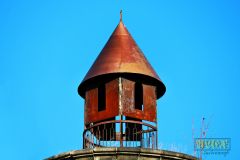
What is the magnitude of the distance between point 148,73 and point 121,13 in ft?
9.53

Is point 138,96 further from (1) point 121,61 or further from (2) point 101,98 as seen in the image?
(1) point 121,61

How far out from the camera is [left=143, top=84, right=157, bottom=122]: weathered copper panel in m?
22.6

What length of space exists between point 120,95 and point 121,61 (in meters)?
1.28

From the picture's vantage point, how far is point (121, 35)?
24.3 m

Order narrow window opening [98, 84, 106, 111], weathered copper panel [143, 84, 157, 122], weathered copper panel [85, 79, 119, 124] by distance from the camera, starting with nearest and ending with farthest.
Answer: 1. weathered copper panel [85, 79, 119, 124]
2. weathered copper panel [143, 84, 157, 122]
3. narrow window opening [98, 84, 106, 111]

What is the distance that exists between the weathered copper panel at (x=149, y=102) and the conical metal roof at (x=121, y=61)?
0.34 m

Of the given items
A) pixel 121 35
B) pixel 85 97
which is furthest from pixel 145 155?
pixel 121 35

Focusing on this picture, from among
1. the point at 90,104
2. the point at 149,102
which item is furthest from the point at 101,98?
the point at 149,102

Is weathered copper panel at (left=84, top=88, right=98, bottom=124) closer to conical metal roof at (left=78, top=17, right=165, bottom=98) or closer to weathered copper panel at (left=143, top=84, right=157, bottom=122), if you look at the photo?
conical metal roof at (left=78, top=17, right=165, bottom=98)

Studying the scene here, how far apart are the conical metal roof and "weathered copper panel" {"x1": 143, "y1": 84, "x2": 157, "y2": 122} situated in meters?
0.34

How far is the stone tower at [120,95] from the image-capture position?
72.9ft

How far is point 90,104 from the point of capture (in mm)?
22938

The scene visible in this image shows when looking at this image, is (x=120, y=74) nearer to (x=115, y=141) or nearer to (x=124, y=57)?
(x=124, y=57)

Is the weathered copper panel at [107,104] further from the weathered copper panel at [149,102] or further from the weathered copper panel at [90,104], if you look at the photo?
the weathered copper panel at [149,102]
